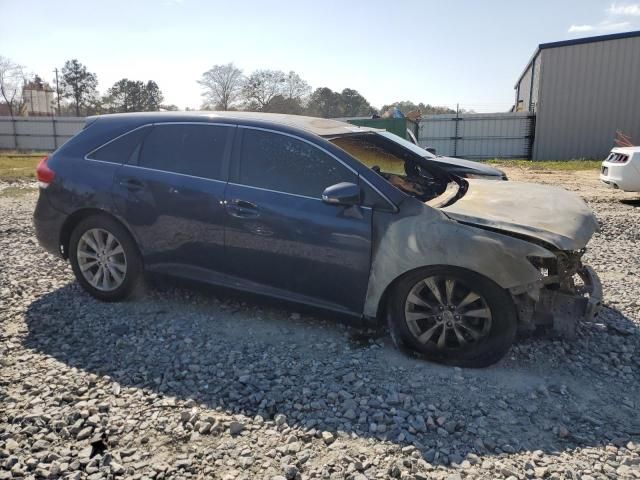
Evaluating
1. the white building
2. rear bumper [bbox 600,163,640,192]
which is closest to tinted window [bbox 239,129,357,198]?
rear bumper [bbox 600,163,640,192]

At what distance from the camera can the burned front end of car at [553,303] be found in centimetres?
339

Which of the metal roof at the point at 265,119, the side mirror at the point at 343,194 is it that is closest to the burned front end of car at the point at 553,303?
the side mirror at the point at 343,194

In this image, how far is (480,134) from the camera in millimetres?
24766

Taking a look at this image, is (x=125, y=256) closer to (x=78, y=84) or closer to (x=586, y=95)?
(x=586, y=95)

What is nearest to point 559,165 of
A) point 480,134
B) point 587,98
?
point 587,98

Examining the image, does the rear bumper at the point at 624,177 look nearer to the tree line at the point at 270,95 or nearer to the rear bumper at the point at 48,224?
the rear bumper at the point at 48,224

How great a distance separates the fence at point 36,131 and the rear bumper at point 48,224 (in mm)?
30351

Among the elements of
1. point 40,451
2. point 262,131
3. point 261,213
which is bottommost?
point 40,451

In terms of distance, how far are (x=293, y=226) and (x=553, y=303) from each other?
1.89 meters

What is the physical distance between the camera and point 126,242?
14.5 ft

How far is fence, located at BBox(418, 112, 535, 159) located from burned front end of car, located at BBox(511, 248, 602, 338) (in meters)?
21.6

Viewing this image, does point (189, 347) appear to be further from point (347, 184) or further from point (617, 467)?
point (617, 467)

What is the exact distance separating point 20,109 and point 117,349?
5185 centimetres

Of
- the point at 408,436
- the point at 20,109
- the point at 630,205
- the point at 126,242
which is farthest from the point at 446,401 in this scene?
the point at 20,109
